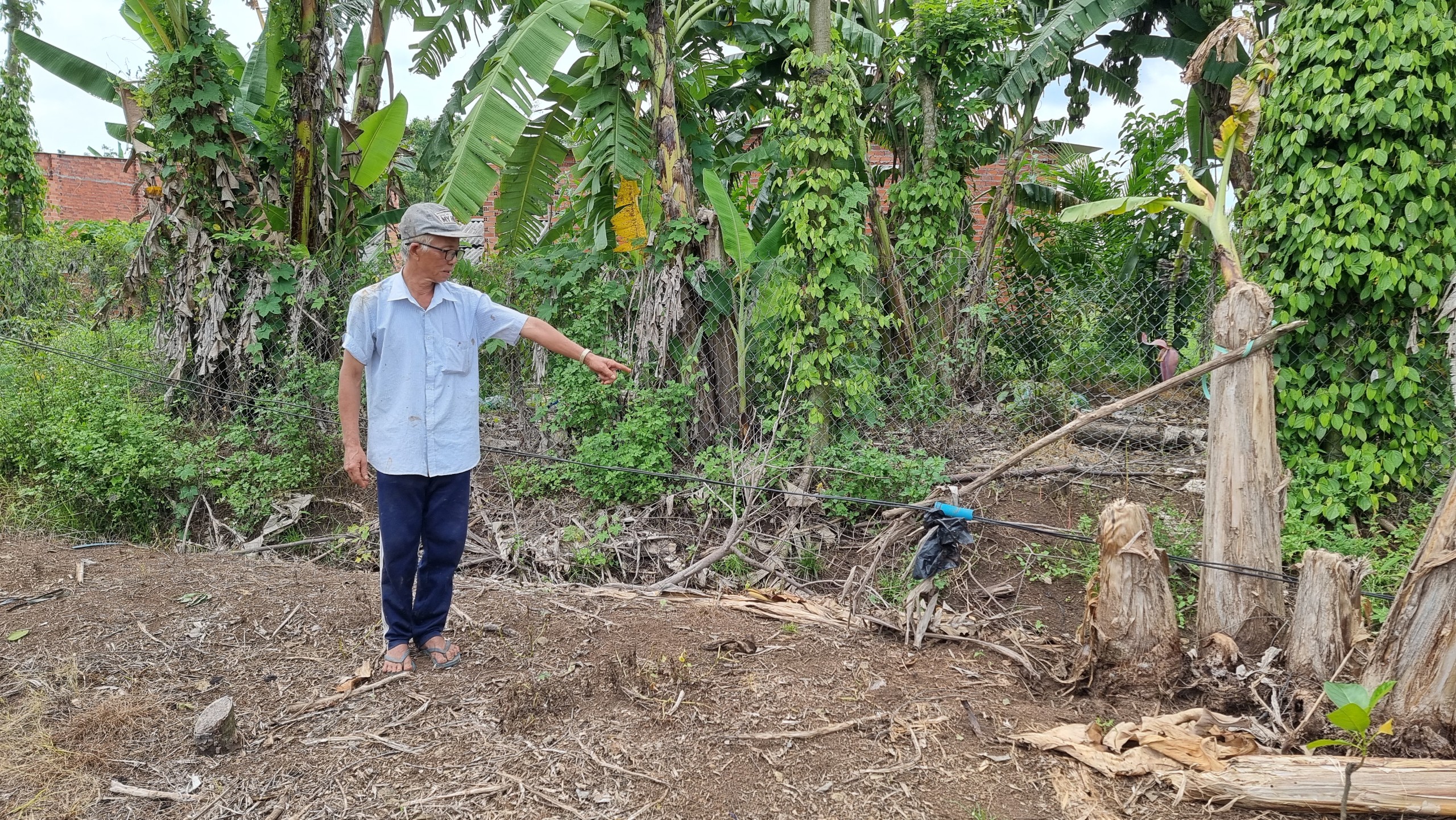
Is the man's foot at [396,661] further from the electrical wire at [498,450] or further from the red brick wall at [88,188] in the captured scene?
the red brick wall at [88,188]

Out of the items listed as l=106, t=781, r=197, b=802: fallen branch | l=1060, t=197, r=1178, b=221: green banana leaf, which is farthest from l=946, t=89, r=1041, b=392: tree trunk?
l=106, t=781, r=197, b=802: fallen branch

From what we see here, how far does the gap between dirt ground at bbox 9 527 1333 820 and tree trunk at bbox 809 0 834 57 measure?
12.1 feet

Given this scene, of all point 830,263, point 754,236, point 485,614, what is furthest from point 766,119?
point 485,614

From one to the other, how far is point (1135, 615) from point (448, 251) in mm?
2901

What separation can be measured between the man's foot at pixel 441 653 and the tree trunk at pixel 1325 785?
8.45ft

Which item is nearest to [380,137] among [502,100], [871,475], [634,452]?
[502,100]

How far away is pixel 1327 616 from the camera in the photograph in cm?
312

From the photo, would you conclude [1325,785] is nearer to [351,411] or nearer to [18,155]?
[351,411]

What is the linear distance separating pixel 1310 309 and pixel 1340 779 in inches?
116

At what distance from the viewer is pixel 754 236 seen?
697cm

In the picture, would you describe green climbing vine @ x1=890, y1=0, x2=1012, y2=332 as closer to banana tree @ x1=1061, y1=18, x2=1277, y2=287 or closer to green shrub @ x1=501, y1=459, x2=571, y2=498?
banana tree @ x1=1061, y1=18, x2=1277, y2=287

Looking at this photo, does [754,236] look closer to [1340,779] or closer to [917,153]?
[917,153]

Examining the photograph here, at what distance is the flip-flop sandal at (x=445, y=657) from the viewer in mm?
3405

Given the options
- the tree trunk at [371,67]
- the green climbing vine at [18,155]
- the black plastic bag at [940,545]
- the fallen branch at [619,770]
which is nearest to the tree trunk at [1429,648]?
the black plastic bag at [940,545]
